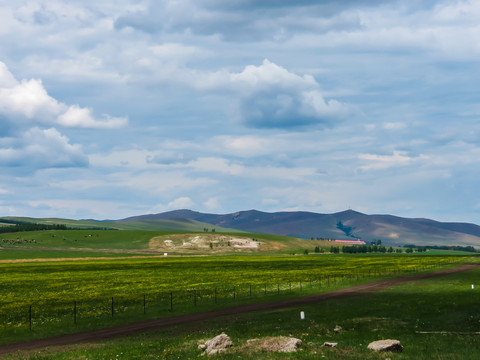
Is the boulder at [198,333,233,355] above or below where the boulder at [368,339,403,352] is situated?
below

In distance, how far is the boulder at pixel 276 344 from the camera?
32.0m

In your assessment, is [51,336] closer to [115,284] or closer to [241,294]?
[241,294]

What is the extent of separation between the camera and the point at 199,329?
44969mm

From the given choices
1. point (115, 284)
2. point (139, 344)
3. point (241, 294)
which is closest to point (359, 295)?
point (241, 294)

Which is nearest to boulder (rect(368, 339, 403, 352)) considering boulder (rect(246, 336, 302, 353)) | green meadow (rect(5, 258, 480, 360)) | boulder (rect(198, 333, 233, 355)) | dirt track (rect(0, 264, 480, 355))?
green meadow (rect(5, 258, 480, 360))

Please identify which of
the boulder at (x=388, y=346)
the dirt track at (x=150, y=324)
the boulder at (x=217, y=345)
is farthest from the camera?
the dirt track at (x=150, y=324)

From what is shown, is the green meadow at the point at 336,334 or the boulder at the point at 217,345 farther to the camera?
the boulder at the point at 217,345

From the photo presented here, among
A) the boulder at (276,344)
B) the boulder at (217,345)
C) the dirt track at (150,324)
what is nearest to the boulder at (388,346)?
the boulder at (276,344)

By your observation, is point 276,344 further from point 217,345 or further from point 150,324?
point 150,324

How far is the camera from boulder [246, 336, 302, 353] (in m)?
32.0

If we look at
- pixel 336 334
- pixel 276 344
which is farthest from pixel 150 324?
pixel 276 344

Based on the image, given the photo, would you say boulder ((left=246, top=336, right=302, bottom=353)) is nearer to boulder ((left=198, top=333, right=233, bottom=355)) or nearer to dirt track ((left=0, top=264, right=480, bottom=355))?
boulder ((left=198, top=333, right=233, bottom=355))

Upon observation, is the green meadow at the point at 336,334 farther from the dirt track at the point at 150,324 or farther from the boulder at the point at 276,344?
the dirt track at the point at 150,324

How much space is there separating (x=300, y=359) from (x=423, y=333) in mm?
14462
